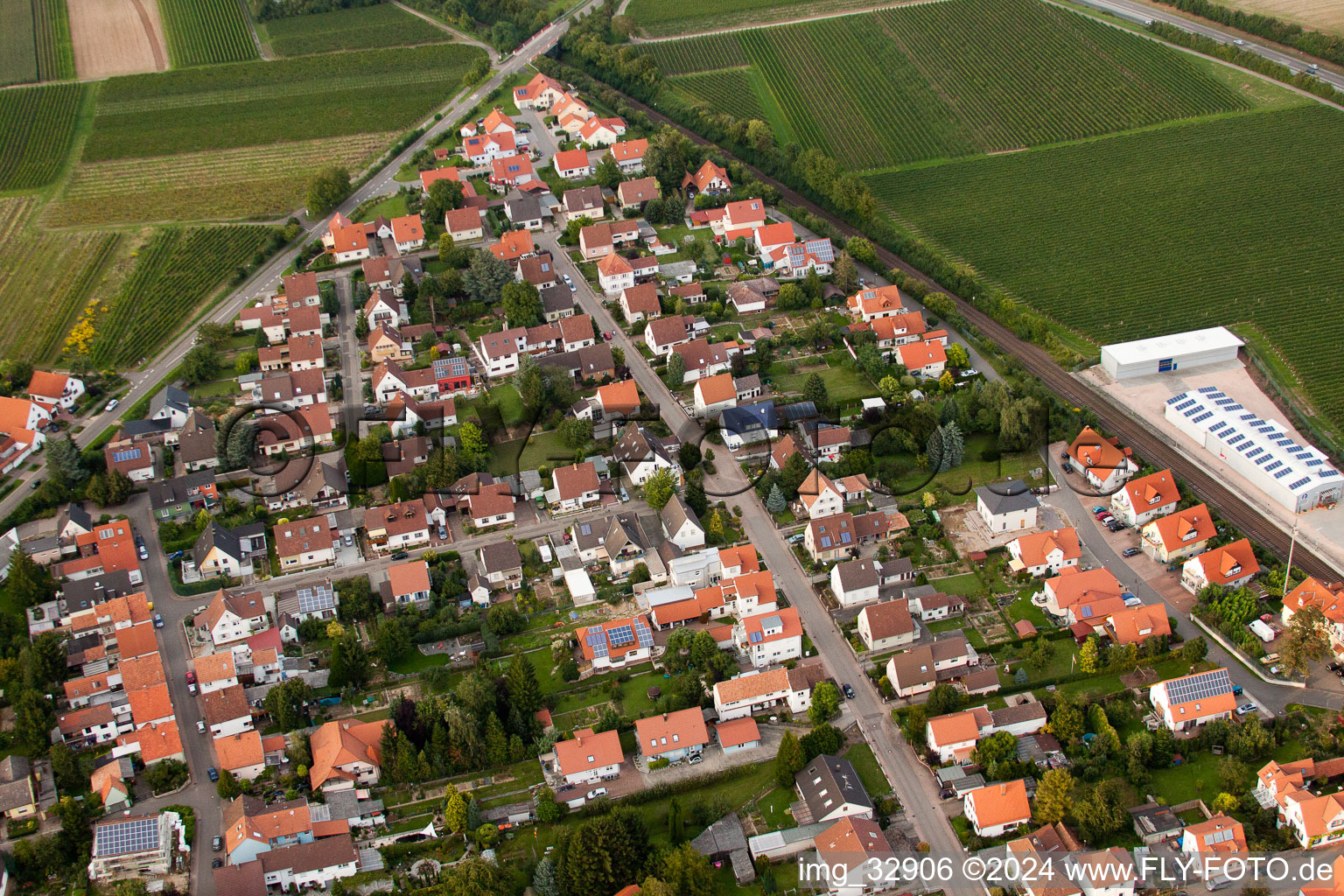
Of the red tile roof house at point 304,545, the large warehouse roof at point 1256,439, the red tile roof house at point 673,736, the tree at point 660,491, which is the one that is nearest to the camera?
the red tile roof house at point 673,736

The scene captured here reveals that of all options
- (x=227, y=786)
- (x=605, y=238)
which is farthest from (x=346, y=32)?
(x=227, y=786)

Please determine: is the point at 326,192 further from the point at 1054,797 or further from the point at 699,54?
the point at 1054,797

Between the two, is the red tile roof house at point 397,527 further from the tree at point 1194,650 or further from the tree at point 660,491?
the tree at point 1194,650

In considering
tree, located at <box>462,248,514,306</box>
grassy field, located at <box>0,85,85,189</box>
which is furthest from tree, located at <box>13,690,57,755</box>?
grassy field, located at <box>0,85,85,189</box>

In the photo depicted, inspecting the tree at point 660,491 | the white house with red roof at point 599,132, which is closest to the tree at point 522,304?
the tree at point 660,491

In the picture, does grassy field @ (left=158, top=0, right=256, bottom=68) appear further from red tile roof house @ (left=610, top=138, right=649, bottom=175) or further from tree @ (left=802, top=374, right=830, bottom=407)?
tree @ (left=802, top=374, right=830, bottom=407)
